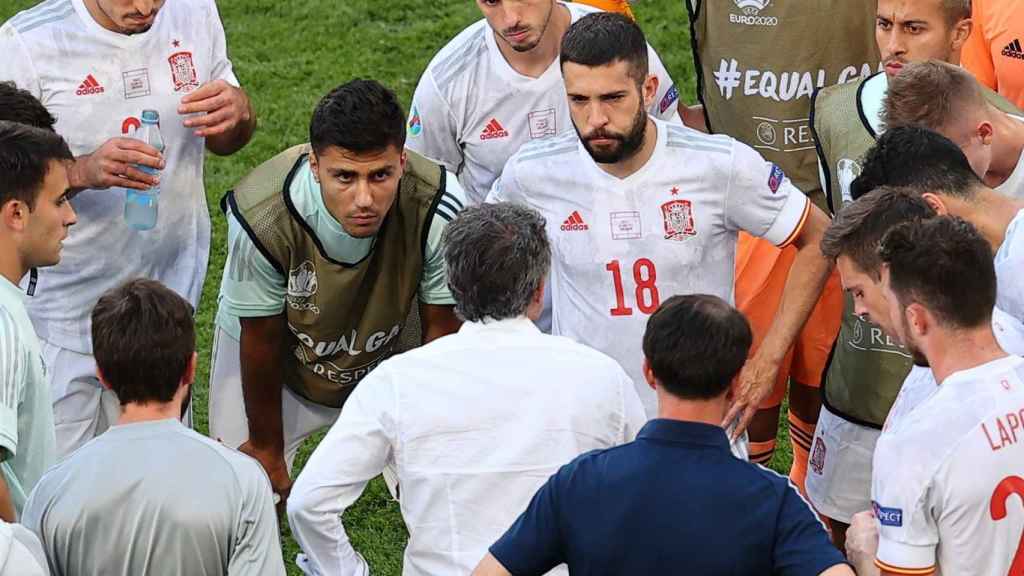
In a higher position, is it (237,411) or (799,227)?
(799,227)

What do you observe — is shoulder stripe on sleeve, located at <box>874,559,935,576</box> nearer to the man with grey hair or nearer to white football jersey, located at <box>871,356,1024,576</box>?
white football jersey, located at <box>871,356,1024,576</box>

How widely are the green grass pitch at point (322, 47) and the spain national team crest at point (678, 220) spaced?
168 inches

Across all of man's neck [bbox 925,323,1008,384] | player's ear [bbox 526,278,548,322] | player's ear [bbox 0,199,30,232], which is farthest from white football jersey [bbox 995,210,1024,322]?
player's ear [bbox 0,199,30,232]

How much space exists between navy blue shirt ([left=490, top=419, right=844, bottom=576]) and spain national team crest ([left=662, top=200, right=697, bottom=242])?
5.29 ft

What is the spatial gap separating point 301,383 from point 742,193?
5.77 ft

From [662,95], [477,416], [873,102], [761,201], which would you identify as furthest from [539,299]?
[662,95]

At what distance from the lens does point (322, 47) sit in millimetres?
10297

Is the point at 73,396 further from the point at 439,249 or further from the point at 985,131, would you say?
the point at 985,131

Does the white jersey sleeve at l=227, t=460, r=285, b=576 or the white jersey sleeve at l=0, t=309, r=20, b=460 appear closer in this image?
the white jersey sleeve at l=227, t=460, r=285, b=576

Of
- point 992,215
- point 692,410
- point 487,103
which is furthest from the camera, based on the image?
point 487,103

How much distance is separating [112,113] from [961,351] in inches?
125

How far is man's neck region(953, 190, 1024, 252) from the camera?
4.46m

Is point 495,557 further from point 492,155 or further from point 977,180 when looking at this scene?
point 492,155

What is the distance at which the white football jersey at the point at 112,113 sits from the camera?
554cm
